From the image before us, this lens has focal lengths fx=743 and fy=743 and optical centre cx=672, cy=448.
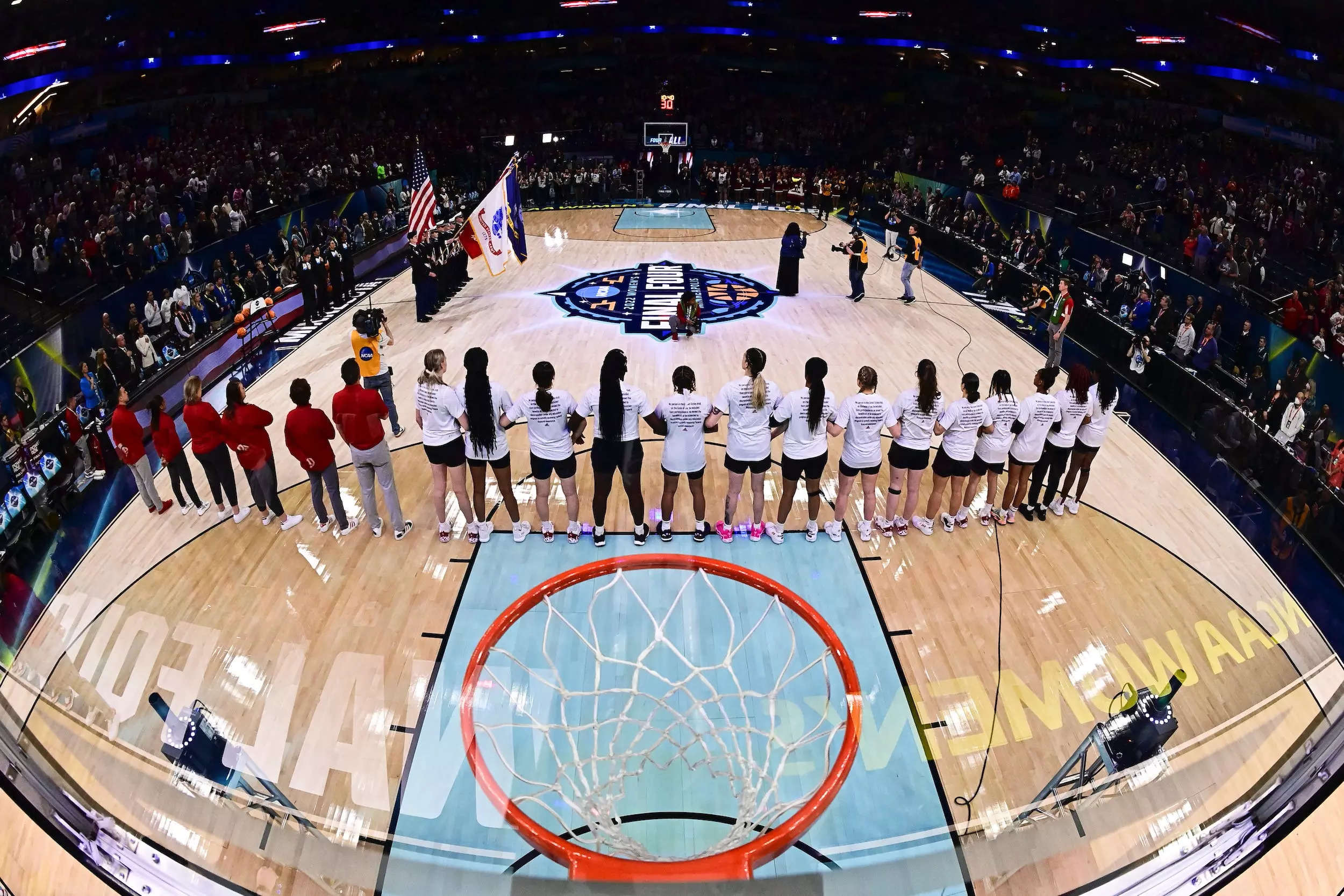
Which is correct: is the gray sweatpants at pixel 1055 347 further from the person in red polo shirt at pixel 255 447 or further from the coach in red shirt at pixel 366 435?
the person in red polo shirt at pixel 255 447

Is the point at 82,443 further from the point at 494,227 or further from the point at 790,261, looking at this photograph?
the point at 790,261

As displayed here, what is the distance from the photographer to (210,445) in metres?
6.25

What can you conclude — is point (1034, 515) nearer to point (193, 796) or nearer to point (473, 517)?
point (473, 517)

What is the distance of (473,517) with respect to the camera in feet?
22.0

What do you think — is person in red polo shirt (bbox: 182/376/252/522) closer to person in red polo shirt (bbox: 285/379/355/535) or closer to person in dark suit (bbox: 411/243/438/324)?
person in red polo shirt (bbox: 285/379/355/535)

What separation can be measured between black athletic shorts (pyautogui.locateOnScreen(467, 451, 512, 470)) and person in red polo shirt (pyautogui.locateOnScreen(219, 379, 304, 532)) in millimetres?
1535

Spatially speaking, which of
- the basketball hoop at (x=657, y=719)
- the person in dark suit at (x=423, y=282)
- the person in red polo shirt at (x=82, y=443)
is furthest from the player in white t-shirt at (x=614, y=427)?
the person in dark suit at (x=423, y=282)

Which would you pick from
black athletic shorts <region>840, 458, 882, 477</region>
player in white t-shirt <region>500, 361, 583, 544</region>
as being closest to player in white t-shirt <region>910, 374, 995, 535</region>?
black athletic shorts <region>840, 458, 882, 477</region>

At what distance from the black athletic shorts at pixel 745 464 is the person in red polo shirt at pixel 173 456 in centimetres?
460

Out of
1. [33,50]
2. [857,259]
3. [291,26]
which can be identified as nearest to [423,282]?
[857,259]

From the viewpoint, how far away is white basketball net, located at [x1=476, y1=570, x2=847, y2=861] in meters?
3.95

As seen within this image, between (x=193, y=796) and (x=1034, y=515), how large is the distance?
6.77 metres

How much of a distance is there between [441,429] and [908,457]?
3.82 m

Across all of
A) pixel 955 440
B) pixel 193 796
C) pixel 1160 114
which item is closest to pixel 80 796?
pixel 193 796
